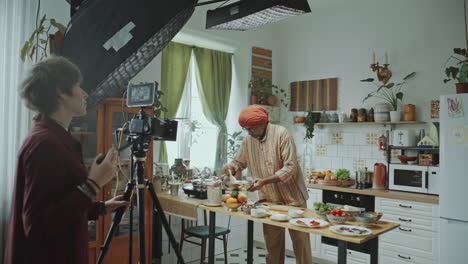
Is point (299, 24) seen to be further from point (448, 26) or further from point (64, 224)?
point (64, 224)

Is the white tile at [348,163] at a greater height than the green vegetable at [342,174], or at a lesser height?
greater

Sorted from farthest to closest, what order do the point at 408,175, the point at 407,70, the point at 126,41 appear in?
the point at 407,70 → the point at 408,175 → the point at 126,41

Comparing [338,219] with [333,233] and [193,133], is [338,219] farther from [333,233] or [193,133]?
[193,133]

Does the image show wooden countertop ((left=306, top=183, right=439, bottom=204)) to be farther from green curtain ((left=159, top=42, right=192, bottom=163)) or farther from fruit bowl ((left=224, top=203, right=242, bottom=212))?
green curtain ((left=159, top=42, right=192, bottom=163))

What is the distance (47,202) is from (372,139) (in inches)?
151

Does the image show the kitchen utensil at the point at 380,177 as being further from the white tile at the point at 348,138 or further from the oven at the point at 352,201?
the white tile at the point at 348,138

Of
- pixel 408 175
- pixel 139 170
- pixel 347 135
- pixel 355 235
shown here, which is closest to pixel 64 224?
pixel 139 170

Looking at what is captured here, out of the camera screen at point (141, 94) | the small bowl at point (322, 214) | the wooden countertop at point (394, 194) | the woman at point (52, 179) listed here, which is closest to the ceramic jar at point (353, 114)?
the wooden countertop at point (394, 194)

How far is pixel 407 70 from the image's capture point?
4199 millimetres

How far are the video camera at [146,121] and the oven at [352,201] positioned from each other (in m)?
2.60

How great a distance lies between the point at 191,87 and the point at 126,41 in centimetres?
326

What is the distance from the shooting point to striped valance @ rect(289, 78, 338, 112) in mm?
4809

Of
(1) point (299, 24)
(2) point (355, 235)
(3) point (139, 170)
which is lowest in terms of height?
(2) point (355, 235)

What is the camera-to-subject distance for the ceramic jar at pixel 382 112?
165 inches
